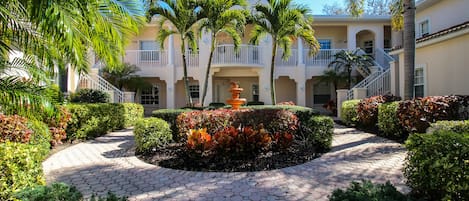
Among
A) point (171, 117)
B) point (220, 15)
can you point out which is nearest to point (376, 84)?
point (220, 15)

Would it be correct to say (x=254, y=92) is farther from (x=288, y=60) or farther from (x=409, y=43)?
(x=409, y=43)

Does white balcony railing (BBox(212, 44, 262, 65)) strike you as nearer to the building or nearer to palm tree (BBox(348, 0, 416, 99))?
the building

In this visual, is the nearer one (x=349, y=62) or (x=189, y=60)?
(x=349, y=62)

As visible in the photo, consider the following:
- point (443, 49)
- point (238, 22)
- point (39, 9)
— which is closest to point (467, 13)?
point (443, 49)

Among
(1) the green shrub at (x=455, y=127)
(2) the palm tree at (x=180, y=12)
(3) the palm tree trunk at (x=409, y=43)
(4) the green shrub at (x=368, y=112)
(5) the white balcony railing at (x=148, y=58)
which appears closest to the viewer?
(1) the green shrub at (x=455, y=127)

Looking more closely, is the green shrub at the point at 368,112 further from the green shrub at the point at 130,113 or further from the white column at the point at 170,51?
the white column at the point at 170,51

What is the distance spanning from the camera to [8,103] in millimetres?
4348

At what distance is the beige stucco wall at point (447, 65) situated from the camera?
Answer: 37.4ft

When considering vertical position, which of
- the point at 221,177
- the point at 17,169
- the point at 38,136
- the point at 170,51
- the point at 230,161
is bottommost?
the point at 221,177

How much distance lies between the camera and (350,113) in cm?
1376

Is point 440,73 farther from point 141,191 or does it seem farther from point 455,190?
point 141,191

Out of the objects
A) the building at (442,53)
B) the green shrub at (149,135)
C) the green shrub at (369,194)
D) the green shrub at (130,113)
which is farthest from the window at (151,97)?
the green shrub at (369,194)

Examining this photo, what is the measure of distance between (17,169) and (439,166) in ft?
18.5

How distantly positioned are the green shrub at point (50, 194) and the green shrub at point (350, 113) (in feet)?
37.8
